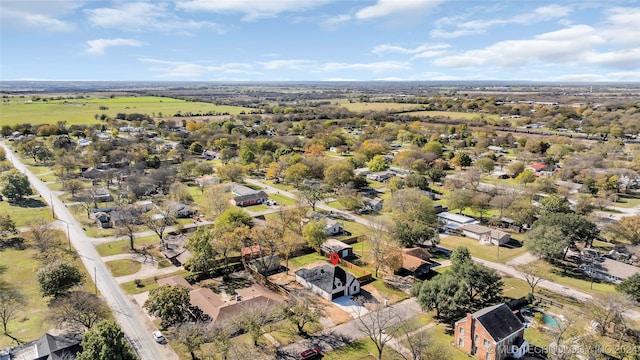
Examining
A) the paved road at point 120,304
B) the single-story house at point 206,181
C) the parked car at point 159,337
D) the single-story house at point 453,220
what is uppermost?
the single-story house at point 206,181

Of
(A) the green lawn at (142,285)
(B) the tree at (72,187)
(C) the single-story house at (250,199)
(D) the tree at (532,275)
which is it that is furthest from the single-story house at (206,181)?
(D) the tree at (532,275)

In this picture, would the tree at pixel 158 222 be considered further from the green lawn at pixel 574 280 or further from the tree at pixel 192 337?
the green lawn at pixel 574 280

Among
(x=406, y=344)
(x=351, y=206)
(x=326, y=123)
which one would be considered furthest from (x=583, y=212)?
(x=326, y=123)

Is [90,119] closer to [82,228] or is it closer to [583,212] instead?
[82,228]

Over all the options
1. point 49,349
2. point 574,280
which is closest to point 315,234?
point 49,349

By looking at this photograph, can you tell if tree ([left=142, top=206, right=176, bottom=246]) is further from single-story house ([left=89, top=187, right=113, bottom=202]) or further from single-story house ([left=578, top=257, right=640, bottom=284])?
single-story house ([left=578, top=257, right=640, bottom=284])

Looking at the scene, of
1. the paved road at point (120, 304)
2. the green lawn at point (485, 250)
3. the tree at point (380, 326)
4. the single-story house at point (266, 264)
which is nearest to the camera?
the tree at point (380, 326)

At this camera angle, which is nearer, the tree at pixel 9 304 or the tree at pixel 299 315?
the tree at pixel 299 315
